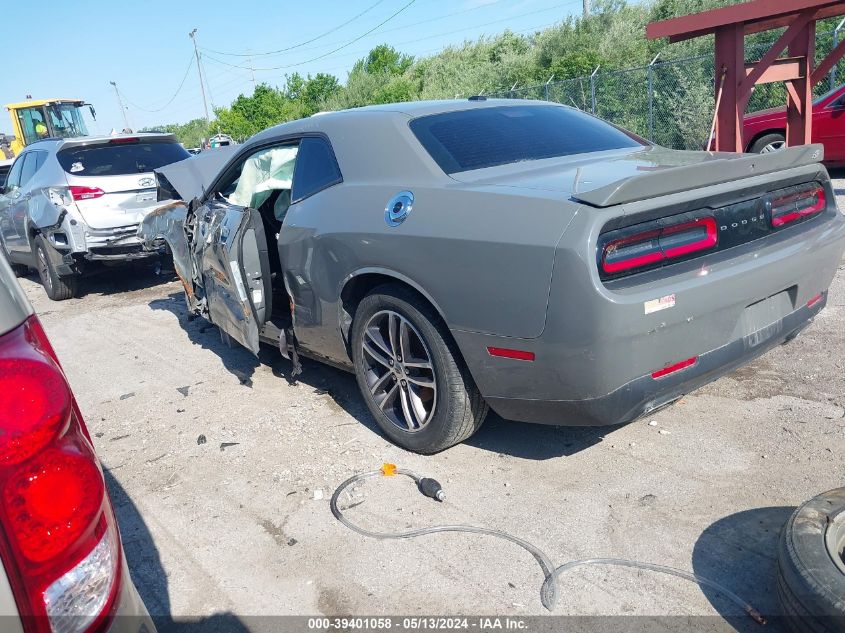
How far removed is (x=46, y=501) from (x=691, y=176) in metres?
2.54

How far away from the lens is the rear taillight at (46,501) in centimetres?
125

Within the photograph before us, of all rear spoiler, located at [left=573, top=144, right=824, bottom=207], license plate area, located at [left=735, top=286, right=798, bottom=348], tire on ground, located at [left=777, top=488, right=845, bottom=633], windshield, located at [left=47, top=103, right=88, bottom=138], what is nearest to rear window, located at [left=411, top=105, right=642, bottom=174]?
rear spoiler, located at [left=573, top=144, right=824, bottom=207]

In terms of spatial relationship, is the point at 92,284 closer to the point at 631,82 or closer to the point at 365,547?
the point at 365,547

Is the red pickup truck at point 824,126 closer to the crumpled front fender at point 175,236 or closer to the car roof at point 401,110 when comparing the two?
the car roof at point 401,110

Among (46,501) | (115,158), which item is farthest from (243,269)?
(115,158)

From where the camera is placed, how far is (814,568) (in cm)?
214

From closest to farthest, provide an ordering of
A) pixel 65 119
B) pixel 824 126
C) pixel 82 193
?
pixel 82 193, pixel 824 126, pixel 65 119

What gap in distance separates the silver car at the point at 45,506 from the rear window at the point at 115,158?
24.5ft

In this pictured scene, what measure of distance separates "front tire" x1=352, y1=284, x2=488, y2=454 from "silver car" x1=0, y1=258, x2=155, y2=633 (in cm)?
202

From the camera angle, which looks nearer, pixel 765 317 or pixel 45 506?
pixel 45 506

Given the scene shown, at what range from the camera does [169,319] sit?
7.14 meters

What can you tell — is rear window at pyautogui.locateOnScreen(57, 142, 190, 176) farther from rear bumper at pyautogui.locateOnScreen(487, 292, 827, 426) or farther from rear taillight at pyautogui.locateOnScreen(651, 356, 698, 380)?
rear taillight at pyautogui.locateOnScreen(651, 356, 698, 380)

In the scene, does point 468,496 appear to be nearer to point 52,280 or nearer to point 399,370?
point 399,370

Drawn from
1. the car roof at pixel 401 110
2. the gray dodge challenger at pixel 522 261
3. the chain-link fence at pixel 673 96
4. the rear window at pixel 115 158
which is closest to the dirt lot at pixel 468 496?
the gray dodge challenger at pixel 522 261
